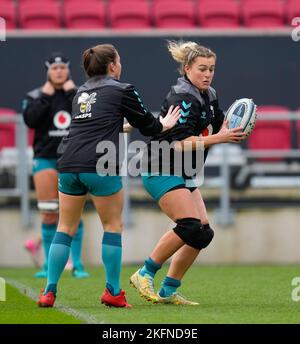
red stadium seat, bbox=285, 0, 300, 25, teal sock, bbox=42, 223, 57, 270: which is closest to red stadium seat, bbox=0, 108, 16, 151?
teal sock, bbox=42, 223, 57, 270

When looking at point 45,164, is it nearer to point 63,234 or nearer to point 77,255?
point 77,255

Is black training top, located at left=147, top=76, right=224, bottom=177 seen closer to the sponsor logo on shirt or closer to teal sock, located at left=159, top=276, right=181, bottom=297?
the sponsor logo on shirt

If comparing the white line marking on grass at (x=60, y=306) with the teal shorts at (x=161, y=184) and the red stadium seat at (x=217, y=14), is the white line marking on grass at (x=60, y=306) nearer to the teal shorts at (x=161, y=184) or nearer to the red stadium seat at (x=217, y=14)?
the teal shorts at (x=161, y=184)

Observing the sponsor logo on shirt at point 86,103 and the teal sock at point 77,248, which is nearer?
the sponsor logo on shirt at point 86,103

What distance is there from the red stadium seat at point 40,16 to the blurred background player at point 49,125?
4.56m

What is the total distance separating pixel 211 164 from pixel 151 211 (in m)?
0.93

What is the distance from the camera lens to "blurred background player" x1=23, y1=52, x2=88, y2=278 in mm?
10531

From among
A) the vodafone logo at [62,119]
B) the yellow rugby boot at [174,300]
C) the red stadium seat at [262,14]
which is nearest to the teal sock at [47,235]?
the vodafone logo at [62,119]

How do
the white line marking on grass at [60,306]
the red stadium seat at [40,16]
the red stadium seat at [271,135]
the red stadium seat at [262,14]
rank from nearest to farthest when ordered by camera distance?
the white line marking on grass at [60,306]
the red stadium seat at [271,135]
the red stadium seat at [40,16]
the red stadium seat at [262,14]

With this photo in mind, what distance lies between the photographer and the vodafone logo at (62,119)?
416 inches

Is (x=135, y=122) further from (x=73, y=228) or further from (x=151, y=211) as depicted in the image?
(x=151, y=211)

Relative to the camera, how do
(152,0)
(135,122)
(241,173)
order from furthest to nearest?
(152,0)
(241,173)
(135,122)
